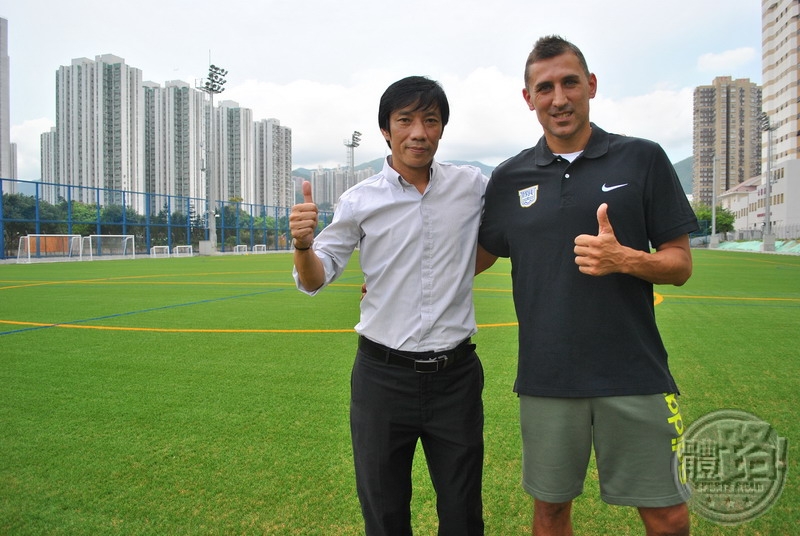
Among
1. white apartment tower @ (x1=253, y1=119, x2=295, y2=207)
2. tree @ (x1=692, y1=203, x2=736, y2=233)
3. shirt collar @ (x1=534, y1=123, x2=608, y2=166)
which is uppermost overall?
white apartment tower @ (x1=253, y1=119, x2=295, y2=207)

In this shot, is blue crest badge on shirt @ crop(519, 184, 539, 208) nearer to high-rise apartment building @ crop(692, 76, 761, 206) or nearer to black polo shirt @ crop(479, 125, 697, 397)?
black polo shirt @ crop(479, 125, 697, 397)

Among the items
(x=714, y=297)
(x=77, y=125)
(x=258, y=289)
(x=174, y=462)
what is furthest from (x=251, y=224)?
(x=174, y=462)

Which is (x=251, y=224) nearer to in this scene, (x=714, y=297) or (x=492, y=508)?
(x=714, y=297)

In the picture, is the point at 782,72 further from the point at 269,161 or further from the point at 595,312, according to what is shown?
the point at 595,312

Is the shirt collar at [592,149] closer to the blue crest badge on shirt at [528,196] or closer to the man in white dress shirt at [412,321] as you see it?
the blue crest badge on shirt at [528,196]

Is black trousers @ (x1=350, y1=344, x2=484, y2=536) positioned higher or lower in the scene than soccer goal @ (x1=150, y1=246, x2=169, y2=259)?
lower

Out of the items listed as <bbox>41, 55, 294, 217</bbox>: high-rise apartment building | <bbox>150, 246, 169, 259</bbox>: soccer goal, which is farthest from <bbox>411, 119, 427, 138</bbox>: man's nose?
<bbox>41, 55, 294, 217</bbox>: high-rise apartment building

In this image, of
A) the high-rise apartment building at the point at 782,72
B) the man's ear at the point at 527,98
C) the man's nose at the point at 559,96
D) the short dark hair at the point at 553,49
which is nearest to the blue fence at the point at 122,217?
the man's ear at the point at 527,98

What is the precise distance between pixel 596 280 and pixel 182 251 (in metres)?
41.1

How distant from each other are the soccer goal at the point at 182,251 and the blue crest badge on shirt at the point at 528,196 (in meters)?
39.9

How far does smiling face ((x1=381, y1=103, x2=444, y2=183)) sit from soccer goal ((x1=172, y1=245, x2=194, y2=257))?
39651mm

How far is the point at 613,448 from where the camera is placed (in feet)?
6.57

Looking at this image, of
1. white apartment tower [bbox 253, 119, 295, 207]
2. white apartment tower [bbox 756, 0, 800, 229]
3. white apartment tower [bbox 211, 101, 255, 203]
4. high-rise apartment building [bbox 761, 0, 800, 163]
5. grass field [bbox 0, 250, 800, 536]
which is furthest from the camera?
white apartment tower [bbox 253, 119, 295, 207]

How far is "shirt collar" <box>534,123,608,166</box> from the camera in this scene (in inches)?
82.6
